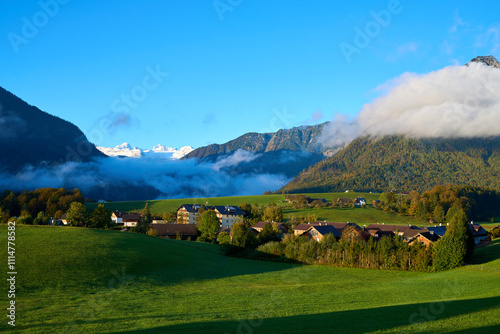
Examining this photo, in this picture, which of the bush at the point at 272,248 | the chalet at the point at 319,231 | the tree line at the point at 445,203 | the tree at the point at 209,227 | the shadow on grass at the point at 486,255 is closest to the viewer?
the shadow on grass at the point at 486,255

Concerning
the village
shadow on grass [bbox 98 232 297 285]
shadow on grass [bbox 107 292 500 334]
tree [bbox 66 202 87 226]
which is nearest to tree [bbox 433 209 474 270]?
the village

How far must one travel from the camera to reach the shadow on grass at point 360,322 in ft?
69.2

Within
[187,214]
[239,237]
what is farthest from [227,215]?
[239,237]

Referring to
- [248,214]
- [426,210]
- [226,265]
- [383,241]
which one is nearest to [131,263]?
[226,265]

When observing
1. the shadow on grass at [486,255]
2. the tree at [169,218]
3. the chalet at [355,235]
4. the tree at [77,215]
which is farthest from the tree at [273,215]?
the shadow on grass at [486,255]

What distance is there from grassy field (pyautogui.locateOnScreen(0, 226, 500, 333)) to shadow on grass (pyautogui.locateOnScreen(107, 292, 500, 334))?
0.06 meters

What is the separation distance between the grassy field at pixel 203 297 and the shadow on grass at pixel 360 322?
2.4 inches

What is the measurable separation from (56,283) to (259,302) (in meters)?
20.7

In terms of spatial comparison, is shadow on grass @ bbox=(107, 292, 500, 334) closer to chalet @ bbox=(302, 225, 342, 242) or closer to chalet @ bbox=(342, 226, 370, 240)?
chalet @ bbox=(342, 226, 370, 240)

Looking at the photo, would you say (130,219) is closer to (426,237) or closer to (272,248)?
(272,248)

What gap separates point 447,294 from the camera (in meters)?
33.3

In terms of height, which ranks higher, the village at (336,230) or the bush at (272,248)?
the village at (336,230)

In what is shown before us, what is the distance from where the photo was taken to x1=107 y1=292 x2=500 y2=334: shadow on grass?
2108 centimetres

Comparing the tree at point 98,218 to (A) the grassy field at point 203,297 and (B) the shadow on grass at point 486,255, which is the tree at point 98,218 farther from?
(B) the shadow on grass at point 486,255
